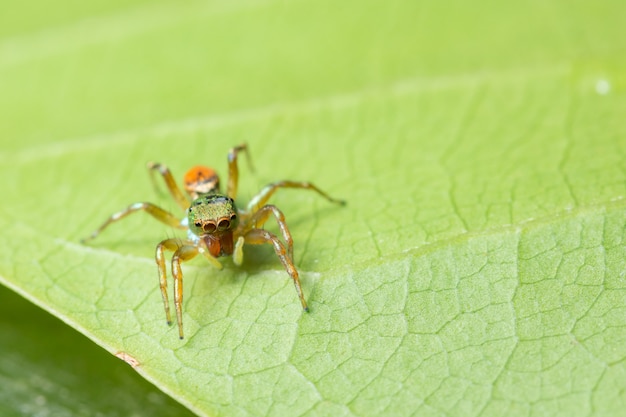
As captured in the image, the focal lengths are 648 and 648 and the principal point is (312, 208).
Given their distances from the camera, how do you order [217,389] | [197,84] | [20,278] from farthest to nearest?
[197,84] < [20,278] < [217,389]

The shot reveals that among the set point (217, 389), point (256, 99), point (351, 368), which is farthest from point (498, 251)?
point (256, 99)

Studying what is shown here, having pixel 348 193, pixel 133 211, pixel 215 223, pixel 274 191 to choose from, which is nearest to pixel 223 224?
pixel 215 223

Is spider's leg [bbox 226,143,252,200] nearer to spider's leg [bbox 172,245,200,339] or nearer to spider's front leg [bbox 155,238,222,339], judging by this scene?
spider's front leg [bbox 155,238,222,339]

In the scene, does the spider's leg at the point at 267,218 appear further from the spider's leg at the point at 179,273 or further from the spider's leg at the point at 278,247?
the spider's leg at the point at 179,273

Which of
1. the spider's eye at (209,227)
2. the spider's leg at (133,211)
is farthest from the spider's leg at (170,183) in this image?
the spider's eye at (209,227)

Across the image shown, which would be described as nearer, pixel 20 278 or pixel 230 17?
pixel 20 278

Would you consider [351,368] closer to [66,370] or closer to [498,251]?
[498,251]

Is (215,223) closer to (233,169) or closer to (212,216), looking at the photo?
(212,216)
